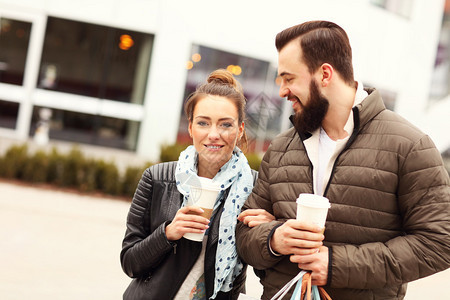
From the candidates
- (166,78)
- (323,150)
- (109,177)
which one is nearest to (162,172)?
(323,150)

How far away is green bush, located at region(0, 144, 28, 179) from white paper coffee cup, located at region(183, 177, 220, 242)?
9562mm

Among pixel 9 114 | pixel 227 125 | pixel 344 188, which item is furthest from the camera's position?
pixel 9 114

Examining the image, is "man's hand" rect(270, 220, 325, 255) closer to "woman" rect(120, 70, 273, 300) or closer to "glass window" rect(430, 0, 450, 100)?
"woman" rect(120, 70, 273, 300)

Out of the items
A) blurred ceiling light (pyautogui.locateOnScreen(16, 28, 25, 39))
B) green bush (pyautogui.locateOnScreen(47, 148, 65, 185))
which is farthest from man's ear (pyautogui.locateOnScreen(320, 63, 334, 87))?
blurred ceiling light (pyautogui.locateOnScreen(16, 28, 25, 39))

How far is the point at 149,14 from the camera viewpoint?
617 inches

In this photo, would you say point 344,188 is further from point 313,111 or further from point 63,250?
point 63,250

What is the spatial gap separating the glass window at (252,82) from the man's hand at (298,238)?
13.8 meters

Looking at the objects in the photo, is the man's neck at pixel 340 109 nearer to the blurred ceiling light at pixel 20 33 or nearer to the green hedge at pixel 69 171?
the green hedge at pixel 69 171

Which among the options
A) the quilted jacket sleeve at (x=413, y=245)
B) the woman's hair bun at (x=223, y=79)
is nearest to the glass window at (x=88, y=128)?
the woman's hair bun at (x=223, y=79)

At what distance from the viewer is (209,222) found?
2523 mm

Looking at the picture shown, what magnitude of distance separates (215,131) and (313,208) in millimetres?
814

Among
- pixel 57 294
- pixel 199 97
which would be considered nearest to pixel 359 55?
pixel 57 294

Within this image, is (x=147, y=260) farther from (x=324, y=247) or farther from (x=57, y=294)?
(x=57, y=294)

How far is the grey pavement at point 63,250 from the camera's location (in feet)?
18.4
